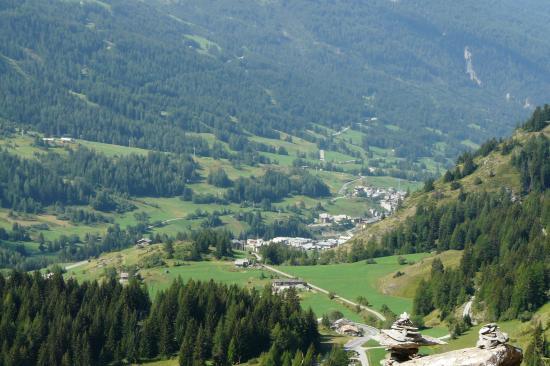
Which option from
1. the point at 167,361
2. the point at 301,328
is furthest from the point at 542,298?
the point at 167,361

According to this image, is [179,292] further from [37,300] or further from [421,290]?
[421,290]

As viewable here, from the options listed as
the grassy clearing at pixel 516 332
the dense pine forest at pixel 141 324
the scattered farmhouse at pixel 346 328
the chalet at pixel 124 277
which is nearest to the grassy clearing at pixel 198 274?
the chalet at pixel 124 277

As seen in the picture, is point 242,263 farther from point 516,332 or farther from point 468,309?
point 516,332

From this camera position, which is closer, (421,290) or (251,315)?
(251,315)

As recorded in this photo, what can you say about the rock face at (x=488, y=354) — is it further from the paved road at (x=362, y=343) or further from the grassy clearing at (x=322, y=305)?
the grassy clearing at (x=322, y=305)

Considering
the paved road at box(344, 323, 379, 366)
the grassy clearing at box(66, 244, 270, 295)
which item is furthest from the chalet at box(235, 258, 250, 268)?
the paved road at box(344, 323, 379, 366)

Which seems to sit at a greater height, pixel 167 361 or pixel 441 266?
pixel 441 266
